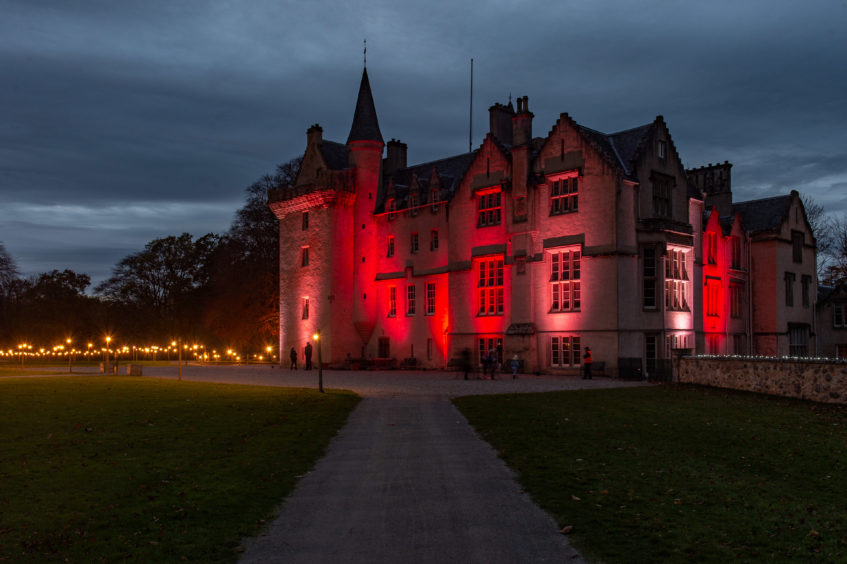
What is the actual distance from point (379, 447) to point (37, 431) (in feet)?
26.5

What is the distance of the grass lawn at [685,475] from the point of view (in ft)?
26.6

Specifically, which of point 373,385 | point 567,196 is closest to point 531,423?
point 373,385

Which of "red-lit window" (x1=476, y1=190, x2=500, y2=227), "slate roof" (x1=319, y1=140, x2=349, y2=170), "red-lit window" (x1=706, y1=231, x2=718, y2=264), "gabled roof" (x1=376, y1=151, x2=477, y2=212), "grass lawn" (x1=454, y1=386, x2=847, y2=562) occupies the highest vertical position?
"slate roof" (x1=319, y1=140, x2=349, y2=170)

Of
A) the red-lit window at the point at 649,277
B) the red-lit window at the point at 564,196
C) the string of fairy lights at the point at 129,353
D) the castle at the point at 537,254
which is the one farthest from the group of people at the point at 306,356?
the red-lit window at the point at 649,277

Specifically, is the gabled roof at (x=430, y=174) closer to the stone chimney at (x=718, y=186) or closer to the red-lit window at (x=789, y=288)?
the stone chimney at (x=718, y=186)

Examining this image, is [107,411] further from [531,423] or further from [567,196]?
[567,196]

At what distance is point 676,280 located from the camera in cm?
4150

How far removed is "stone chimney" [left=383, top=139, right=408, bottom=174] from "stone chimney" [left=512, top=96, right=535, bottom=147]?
15.8 m

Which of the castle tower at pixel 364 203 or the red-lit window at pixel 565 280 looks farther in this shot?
the castle tower at pixel 364 203

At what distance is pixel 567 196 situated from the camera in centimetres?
4219

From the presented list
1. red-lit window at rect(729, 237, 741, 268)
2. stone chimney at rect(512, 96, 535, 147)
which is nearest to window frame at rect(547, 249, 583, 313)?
stone chimney at rect(512, 96, 535, 147)

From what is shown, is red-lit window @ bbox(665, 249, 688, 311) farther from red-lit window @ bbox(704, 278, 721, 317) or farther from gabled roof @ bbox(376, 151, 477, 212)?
gabled roof @ bbox(376, 151, 477, 212)

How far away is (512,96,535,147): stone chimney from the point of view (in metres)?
43.9

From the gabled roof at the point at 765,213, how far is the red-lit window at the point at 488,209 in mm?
17590
